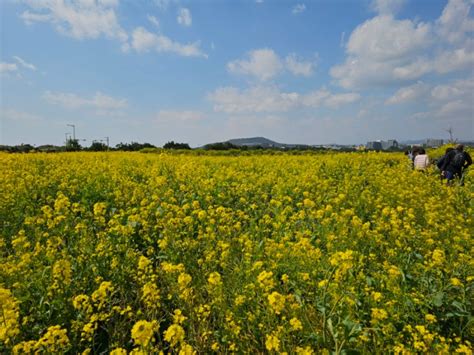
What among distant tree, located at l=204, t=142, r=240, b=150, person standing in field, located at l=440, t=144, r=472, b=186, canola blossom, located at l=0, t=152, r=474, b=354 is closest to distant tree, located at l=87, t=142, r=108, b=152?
distant tree, located at l=204, t=142, r=240, b=150

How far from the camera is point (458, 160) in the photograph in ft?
26.9

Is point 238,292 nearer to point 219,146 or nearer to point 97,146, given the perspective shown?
point 219,146

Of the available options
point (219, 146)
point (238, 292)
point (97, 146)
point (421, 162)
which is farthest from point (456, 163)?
point (97, 146)

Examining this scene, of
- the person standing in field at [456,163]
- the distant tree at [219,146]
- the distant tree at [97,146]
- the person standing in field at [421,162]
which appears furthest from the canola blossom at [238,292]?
the distant tree at [97,146]

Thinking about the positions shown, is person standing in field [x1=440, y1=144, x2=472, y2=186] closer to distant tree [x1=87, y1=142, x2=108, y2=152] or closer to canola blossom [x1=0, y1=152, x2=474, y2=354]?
canola blossom [x1=0, y1=152, x2=474, y2=354]

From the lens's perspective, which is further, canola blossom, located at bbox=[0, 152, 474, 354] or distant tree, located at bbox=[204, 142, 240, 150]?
distant tree, located at bbox=[204, 142, 240, 150]

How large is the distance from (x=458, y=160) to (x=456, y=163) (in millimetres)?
94

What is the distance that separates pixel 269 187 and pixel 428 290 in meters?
4.75

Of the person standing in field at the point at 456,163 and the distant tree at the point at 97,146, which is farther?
the distant tree at the point at 97,146

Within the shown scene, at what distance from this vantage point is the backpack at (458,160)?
26.8 feet

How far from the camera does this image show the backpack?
817cm

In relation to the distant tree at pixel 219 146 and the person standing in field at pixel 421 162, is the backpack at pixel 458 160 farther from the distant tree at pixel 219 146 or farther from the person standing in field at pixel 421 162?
the distant tree at pixel 219 146

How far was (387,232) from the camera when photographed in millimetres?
3945

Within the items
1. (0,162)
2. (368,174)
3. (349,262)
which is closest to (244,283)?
(349,262)
